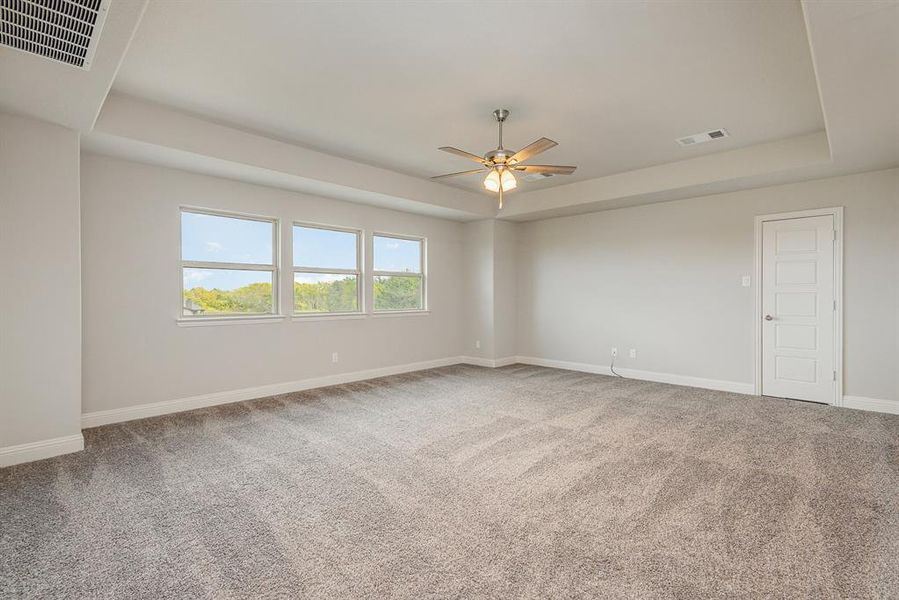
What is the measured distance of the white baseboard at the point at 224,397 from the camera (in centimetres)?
411

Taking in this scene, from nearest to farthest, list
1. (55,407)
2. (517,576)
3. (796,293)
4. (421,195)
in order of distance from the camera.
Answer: (517,576) → (55,407) → (796,293) → (421,195)

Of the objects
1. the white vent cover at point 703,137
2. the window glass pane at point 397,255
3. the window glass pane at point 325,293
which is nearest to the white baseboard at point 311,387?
the window glass pane at point 325,293

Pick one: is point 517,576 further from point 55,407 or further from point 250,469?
point 55,407

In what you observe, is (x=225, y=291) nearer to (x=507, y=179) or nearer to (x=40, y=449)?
(x=40, y=449)

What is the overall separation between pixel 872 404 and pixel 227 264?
7000 millimetres

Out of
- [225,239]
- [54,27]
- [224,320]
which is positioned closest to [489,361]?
[224,320]

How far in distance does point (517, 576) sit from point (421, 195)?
16.0ft

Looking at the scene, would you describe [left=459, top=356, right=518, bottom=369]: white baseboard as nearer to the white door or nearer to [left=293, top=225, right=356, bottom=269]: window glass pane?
[left=293, top=225, right=356, bottom=269]: window glass pane

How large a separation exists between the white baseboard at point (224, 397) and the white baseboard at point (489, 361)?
1.00m

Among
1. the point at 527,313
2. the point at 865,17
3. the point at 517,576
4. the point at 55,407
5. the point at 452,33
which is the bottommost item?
the point at 517,576

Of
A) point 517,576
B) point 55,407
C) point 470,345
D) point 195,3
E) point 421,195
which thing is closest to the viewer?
point 517,576

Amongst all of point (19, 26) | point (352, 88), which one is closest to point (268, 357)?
point (352, 88)

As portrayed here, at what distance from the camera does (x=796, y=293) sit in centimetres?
505

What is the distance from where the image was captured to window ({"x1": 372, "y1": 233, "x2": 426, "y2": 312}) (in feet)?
21.2
